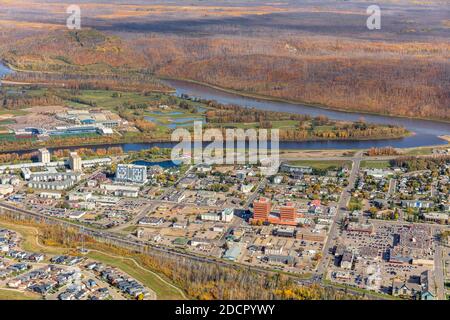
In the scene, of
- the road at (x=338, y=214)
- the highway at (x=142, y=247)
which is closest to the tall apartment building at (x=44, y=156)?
the highway at (x=142, y=247)

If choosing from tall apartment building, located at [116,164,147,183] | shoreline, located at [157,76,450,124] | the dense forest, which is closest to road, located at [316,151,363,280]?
tall apartment building, located at [116,164,147,183]

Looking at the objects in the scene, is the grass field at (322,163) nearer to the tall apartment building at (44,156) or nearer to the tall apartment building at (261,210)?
the tall apartment building at (261,210)

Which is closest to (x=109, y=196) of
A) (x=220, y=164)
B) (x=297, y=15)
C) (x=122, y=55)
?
(x=220, y=164)

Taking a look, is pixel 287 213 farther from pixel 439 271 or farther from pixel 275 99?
pixel 275 99

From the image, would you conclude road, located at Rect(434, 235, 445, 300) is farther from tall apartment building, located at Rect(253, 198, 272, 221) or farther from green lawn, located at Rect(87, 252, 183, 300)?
green lawn, located at Rect(87, 252, 183, 300)

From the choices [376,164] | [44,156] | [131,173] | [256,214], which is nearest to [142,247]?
[256,214]
